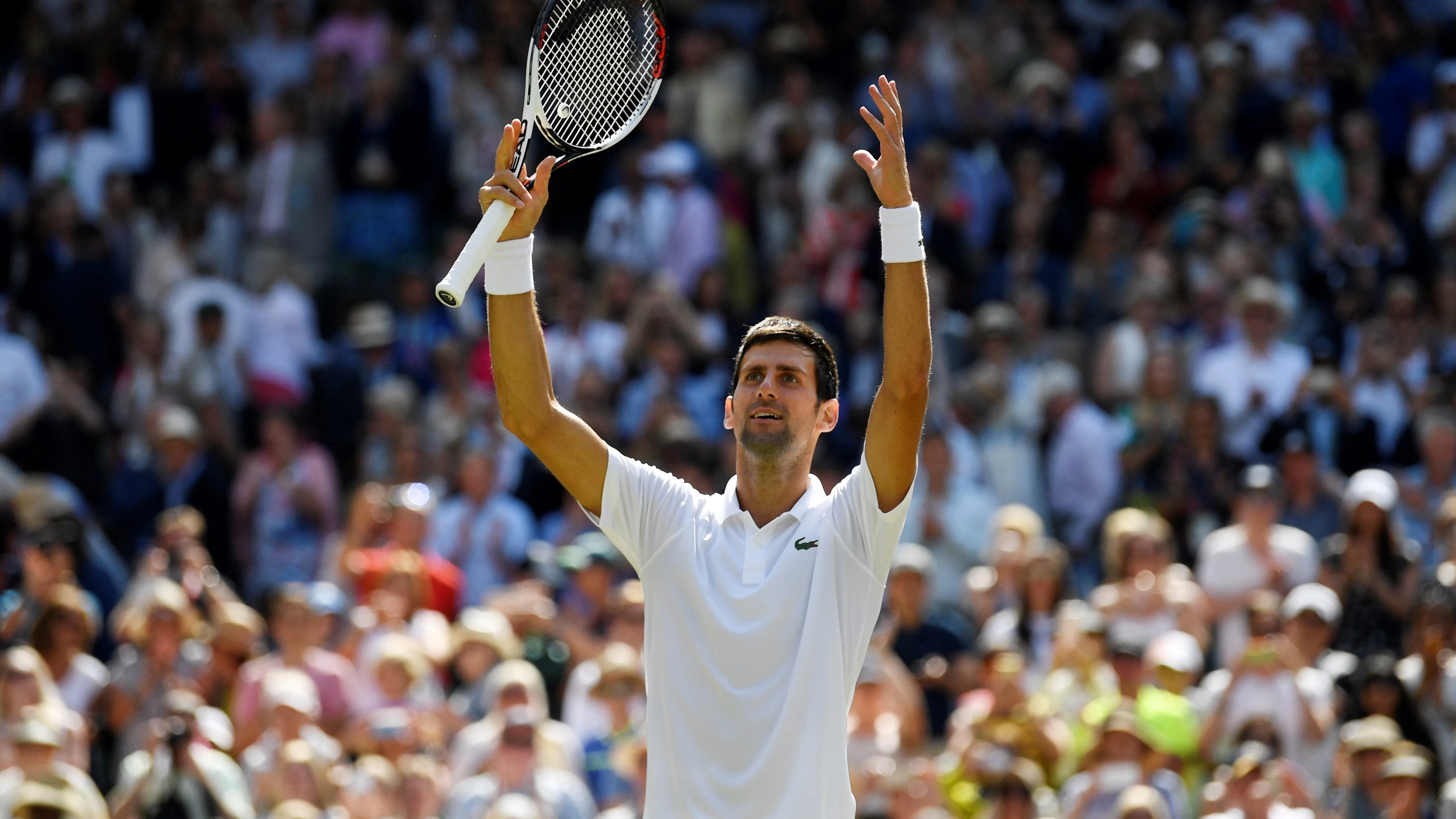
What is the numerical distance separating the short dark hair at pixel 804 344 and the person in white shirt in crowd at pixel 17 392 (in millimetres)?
9505

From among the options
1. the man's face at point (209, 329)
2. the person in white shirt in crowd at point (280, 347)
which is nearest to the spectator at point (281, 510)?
the person in white shirt in crowd at point (280, 347)

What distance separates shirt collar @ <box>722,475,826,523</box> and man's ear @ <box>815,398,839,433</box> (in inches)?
4.4

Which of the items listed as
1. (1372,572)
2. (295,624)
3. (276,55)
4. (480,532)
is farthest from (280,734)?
(276,55)

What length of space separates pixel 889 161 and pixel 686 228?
969 centimetres

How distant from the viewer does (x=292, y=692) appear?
30.9 ft

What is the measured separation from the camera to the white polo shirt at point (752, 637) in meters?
4.12

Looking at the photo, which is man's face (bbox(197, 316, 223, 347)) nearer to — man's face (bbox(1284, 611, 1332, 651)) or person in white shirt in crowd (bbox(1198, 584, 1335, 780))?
person in white shirt in crowd (bbox(1198, 584, 1335, 780))

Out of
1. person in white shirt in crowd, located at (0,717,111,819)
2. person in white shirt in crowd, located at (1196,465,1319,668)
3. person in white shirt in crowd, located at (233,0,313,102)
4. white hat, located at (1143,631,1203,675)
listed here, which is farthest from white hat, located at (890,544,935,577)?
person in white shirt in crowd, located at (233,0,313,102)

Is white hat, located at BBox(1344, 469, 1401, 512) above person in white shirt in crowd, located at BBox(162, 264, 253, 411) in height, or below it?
below

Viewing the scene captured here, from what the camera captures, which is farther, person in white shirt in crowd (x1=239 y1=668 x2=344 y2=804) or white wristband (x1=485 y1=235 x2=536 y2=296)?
person in white shirt in crowd (x1=239 y1=668 x2=344 y2=804)

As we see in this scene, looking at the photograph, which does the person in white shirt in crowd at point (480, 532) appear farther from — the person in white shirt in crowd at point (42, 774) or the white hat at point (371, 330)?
the person in white shirt in crowd at point (42, 774)

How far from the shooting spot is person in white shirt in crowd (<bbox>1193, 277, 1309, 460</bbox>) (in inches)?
459

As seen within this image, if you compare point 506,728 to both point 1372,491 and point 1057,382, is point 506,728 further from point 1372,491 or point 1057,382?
point 1057,382

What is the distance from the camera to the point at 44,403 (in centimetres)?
1299
